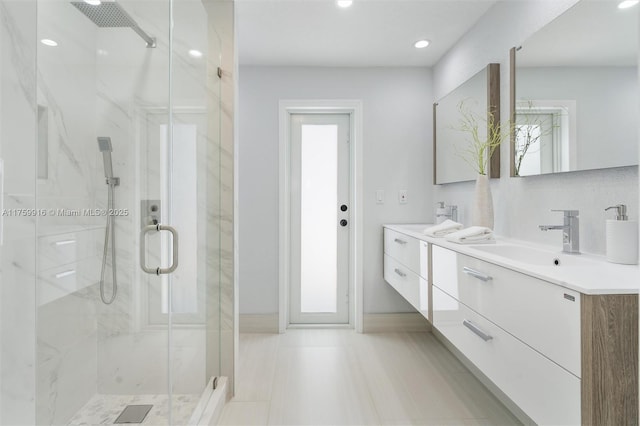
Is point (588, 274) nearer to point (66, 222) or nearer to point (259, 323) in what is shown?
point (66, 222)

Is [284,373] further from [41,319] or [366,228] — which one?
[41,319]

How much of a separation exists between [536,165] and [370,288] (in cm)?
191

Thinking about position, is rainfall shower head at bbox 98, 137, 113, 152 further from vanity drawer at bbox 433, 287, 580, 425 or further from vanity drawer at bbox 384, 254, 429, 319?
vanity drawer at bbox 384, 254, 429, 319

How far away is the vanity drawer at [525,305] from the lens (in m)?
1.09

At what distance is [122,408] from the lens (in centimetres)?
113

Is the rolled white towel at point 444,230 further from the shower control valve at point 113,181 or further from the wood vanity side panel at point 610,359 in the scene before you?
the shower control valve at point 113,181

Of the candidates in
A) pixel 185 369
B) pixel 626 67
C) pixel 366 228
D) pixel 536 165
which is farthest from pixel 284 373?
pixel 626 67

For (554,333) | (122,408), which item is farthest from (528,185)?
(122,408)

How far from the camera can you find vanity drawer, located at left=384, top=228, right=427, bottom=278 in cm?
252

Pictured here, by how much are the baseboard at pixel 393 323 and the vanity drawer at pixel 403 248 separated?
2.03 feet

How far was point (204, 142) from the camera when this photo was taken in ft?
6.50

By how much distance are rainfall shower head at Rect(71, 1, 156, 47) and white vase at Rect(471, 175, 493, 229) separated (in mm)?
1887

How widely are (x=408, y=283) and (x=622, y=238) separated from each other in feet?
4.82

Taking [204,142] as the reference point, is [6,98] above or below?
below
